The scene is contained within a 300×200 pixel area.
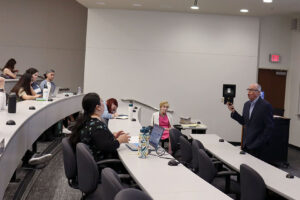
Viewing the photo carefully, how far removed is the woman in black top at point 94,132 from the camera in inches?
155

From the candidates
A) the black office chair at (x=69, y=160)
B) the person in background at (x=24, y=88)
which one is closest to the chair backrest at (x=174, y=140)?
the black office chair at (x=69, y=160)

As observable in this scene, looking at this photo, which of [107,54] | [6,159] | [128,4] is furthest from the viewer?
[107,54]

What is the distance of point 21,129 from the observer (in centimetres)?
415

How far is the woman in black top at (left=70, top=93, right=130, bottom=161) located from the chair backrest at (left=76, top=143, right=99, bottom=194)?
14.8 inches

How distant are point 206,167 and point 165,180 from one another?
1.02m

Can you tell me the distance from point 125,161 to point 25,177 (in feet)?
6.73

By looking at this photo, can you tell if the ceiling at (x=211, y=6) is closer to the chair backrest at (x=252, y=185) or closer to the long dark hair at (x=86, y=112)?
the long dark hair at (x=86, y=112)

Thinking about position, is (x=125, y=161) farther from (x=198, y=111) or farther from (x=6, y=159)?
(x=198, y=111)

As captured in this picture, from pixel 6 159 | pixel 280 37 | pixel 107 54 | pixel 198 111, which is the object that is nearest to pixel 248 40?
pixel 280 37

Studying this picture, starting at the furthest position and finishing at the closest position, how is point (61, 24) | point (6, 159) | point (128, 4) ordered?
point (61, 24), point (128, 4), point (6, 159)

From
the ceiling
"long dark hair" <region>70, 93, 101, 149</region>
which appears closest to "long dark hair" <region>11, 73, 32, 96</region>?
the ceiling

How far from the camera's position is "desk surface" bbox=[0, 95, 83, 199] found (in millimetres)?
3215

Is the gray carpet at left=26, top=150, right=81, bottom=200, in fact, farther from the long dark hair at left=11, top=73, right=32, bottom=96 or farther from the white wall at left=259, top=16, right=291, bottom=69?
the white wall at left=259, top=16, right=291, bottom=69

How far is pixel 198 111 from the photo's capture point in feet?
32.4
